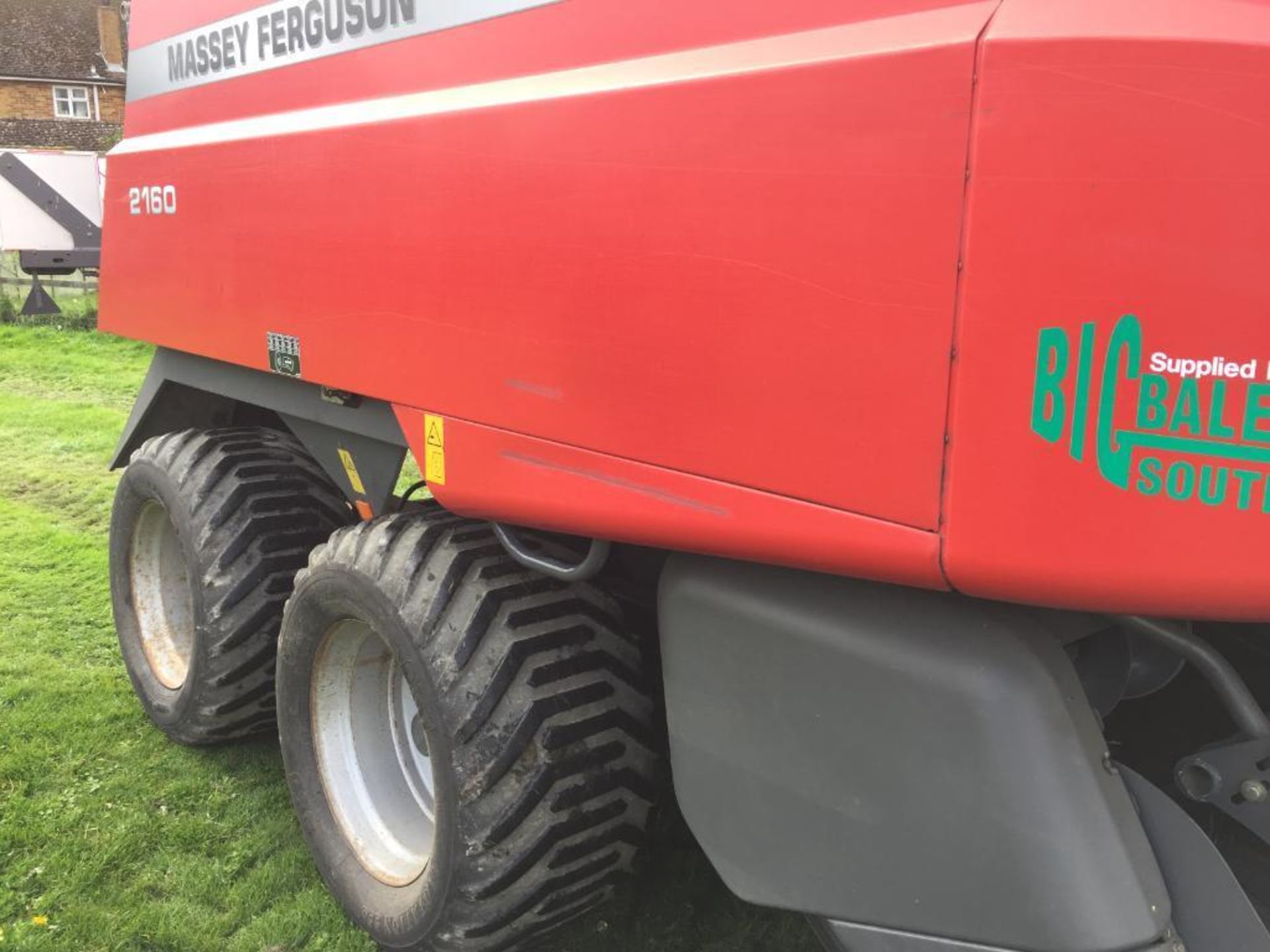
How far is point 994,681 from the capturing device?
56.0 inches

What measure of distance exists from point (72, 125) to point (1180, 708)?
33.4 meters

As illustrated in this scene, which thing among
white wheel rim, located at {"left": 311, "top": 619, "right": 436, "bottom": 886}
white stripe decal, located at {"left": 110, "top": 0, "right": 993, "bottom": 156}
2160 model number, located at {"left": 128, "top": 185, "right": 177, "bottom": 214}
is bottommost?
white wheel rim, located at {"left": 311, "top": 619, "right": 436, "bottom": 886}

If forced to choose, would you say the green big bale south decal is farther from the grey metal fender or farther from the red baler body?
the grey metal fender

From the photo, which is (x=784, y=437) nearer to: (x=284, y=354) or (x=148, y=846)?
(x=284, y=354)

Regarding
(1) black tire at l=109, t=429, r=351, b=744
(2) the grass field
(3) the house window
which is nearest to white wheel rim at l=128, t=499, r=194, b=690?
(1) black tire at l=109, t=429, r=351, b=744

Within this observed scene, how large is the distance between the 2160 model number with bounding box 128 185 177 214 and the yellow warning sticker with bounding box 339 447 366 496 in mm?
880

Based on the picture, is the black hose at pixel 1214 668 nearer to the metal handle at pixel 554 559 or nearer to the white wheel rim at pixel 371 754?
the metal handle at pixel 554 559

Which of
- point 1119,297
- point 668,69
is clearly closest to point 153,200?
point 668,69

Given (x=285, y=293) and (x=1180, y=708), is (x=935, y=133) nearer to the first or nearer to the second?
(x=1180, y=708)

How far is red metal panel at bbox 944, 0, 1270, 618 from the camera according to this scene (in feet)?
3.79

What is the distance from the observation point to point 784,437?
1481mm

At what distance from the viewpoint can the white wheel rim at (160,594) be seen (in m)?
3.70

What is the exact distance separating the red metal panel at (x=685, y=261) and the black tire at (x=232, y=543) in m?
0.86

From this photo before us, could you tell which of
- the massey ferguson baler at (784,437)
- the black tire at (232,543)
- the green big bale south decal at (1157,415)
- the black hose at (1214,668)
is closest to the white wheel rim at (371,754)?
the massey ferguson baler at (784,437)
